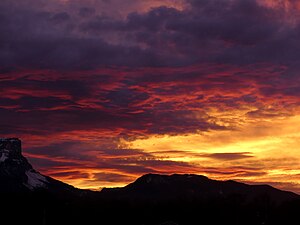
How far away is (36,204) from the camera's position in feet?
513

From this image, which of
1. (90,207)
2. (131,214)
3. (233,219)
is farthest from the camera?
(90,207)

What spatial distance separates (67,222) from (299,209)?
215 ft

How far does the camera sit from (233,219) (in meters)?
170

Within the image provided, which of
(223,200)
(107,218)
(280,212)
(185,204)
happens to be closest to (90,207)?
(107,218)

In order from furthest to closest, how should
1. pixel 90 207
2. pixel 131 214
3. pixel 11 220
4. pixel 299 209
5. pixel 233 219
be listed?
pixel 90 207 → pixel 131 214 → pixel 233 219 → pixel 299 209 → pixel 11 220

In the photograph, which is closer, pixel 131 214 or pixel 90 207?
pixel 131 214

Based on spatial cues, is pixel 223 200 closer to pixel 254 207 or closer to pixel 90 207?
pixel 254 207

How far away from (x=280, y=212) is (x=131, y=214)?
48.1m

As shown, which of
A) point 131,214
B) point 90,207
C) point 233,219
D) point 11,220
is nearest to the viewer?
point 11,220

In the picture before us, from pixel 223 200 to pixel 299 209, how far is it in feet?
116

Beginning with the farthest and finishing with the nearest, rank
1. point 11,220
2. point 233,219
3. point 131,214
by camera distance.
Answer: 1. point 131,214
2. point 233,219
3. point 11,220

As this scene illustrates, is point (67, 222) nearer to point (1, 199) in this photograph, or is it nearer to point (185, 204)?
point (1, 199)

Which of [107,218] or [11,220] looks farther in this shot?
[107,218]

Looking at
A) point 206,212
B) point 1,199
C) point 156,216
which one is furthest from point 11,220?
point 206,212
